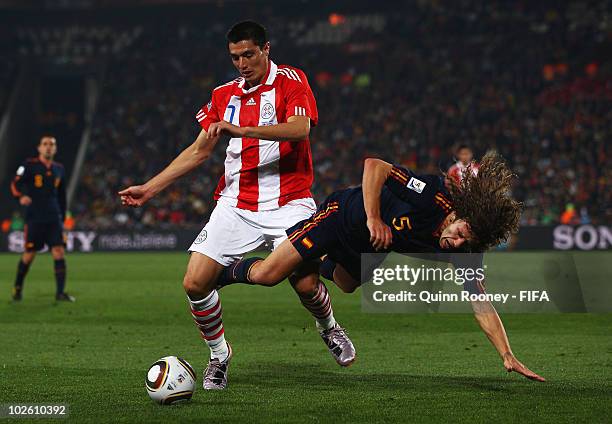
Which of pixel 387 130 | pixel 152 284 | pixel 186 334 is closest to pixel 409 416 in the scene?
pixel 186 334

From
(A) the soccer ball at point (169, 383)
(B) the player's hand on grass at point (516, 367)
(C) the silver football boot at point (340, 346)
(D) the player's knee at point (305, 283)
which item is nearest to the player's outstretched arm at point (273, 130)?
(D) the player's knee at point (305, 283)

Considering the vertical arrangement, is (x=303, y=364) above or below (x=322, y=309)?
below

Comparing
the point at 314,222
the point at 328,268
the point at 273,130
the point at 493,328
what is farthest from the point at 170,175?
the point at 493,328

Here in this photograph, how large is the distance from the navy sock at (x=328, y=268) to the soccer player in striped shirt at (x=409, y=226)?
48 cm

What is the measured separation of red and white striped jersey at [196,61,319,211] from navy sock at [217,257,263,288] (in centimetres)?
44

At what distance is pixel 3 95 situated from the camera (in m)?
37.8

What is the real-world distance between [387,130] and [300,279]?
25770mm

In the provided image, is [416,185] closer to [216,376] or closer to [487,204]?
[487,204]

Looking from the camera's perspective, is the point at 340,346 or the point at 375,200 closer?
the point at 375,200

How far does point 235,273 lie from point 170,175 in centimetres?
Answer: 84

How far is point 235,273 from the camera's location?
664 cm

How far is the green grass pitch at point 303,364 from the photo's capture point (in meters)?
5.62

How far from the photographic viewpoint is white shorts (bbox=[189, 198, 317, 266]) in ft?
21.9

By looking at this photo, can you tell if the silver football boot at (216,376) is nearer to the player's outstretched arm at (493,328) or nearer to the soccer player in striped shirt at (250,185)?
the soccer player in striped shirt at (250,185)
